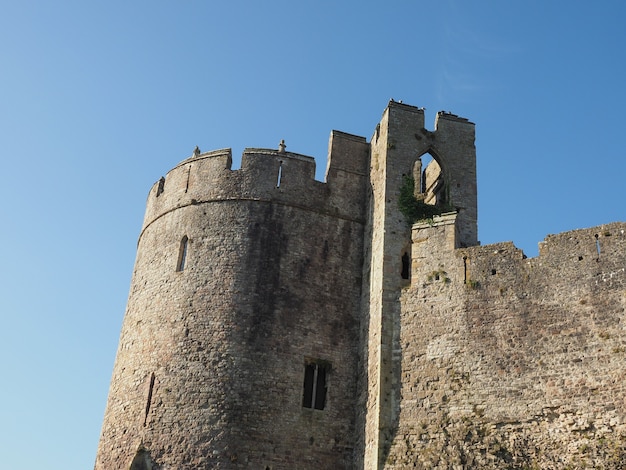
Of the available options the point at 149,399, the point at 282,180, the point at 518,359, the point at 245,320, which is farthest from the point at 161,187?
the point at 518,359

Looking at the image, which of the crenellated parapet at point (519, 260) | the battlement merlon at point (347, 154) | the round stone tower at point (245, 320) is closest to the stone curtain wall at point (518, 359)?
the crenellated parapet at point (519, 260)

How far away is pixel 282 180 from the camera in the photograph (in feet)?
71.7

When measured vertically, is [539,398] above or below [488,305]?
below

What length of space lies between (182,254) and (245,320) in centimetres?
287

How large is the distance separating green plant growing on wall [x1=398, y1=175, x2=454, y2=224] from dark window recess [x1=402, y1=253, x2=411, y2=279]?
36.8 inches

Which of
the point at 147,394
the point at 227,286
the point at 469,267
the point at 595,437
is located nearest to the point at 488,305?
the point at 469,267

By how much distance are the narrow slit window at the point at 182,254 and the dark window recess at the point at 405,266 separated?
221 inches

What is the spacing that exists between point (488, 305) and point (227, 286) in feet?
20.7

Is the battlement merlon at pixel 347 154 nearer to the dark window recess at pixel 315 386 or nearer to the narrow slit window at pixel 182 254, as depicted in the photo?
the narrow slit window at pixel 182 254

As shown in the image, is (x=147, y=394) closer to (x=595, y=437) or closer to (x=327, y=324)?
(x=327, y=324)

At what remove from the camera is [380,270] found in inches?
766

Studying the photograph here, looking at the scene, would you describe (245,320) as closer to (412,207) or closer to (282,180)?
(282,180)

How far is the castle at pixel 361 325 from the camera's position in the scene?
1639 cm

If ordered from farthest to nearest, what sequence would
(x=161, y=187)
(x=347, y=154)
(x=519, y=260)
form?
(x=161, y=187)
(x=347, y=154)
(x=519, y=260)
